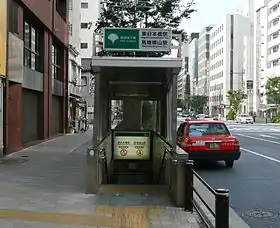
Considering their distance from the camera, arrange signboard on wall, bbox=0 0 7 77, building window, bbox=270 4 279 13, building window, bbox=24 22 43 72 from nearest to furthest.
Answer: signboard on wall, bbox=0 0 7 77
building window, bbox=24 22 43 72
building window, bbox=270 4 279 13

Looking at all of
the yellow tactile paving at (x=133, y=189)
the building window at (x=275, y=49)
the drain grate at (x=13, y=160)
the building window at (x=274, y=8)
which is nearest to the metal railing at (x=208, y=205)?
the yellow tactile paving at (x=133, y=189)

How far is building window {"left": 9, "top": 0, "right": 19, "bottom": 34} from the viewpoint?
787 inches

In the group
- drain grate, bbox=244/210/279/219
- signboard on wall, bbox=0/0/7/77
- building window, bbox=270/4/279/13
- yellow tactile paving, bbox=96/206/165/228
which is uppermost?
building window, bbox=270/4/279/13

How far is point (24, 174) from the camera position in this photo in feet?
46.9

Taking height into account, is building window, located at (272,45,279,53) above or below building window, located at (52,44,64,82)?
above

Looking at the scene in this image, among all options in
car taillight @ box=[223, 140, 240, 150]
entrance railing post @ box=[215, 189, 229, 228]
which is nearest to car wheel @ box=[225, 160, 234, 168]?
car taillight @ box=[223, 140, 240, 150]

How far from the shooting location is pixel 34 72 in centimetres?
2617

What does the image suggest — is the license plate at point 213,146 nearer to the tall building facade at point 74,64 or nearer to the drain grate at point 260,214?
the drain grate at point 260,214

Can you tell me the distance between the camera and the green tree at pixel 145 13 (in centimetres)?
2702

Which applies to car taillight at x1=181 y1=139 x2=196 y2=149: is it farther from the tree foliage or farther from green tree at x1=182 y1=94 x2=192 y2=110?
green tree at x1=182 y1=94 x2=192 y2=110

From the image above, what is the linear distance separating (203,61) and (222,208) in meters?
171

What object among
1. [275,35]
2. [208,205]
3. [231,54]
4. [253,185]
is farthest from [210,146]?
[231,54]

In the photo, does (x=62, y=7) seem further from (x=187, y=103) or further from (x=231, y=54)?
(x=231, y=54)

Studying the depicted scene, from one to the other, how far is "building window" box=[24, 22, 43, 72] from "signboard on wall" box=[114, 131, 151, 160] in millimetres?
10228
